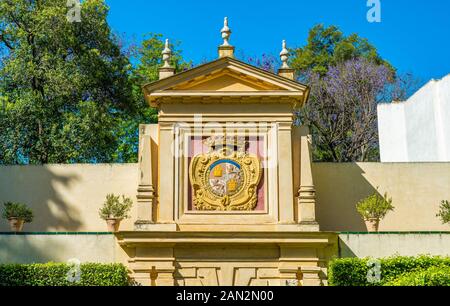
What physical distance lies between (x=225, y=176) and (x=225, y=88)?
2601 mm

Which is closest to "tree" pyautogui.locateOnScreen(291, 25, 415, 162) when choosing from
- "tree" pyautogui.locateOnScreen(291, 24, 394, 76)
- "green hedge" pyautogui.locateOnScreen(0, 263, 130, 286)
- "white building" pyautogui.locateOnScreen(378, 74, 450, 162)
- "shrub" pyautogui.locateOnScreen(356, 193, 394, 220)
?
"tree" pyautogui.locateOnScreen(291, 24, 394, 76)

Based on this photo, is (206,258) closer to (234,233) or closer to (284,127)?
(234,233)

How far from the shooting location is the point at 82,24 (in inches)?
1163

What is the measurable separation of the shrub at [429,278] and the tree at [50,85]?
15914 millimetres

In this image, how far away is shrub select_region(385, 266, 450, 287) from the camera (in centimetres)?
1537

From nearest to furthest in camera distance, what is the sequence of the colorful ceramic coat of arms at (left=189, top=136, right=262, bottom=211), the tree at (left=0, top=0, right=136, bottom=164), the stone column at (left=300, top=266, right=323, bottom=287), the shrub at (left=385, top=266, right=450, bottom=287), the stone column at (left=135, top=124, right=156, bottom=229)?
the shrub at (left=385, top=266, right=450, bottom=287) → the stone column at (left=300, top=266, right=323, bottom=287) → the stone column at (left=135, top=124, right=156, bottom=229) → the colorful ceramic coat of arms at (left=189, top=136, right=262, bottom=211) → the tree at (left=0, top=0, right=136, bottom=164)

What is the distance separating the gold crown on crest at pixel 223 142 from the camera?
20.2 metres

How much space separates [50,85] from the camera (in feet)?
94.1

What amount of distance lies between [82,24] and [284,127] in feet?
43.0

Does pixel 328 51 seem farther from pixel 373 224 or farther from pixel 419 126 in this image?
pixel 373 224

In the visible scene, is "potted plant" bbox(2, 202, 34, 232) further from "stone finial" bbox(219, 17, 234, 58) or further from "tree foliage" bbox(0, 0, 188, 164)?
"stone finial" bbox(219, 17, 234, 58)

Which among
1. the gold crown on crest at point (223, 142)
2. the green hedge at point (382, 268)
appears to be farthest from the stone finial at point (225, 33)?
the green hedge at point (382, 268)

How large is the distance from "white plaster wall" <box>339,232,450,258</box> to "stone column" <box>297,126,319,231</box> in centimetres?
101
